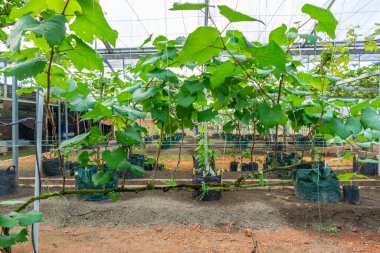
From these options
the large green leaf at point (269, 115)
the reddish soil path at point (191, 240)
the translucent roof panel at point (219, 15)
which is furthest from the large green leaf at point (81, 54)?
the translucent roof panel at point (219, 15)

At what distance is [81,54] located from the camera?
0.75 meters

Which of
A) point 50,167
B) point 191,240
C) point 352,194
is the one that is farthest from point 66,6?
point 50,167

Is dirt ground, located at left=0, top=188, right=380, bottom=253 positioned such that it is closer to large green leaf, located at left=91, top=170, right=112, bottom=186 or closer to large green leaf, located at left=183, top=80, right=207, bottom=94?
large green leaf, located at left=91, top=170, right=112, bottom=186

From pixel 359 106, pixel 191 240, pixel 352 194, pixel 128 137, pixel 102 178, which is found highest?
pixel 359 106

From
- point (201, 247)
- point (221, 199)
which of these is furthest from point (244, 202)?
point (201, 247)

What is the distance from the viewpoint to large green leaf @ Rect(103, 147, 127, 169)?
94 centimetres

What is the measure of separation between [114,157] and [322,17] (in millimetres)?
849

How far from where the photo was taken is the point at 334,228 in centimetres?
296

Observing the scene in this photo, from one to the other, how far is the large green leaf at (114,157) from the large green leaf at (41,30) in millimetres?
485

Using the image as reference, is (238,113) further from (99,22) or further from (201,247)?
(201,247)

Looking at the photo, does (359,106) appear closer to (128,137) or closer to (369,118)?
(369,118)

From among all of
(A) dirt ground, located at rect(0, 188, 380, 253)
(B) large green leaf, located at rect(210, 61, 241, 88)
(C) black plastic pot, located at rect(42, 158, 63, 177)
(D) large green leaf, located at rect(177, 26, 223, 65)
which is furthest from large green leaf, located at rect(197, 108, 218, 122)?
(C) black plastic pot, located at rect(42, 158, 63, 177)

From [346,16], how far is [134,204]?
8.11 m

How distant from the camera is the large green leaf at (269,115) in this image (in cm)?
92
